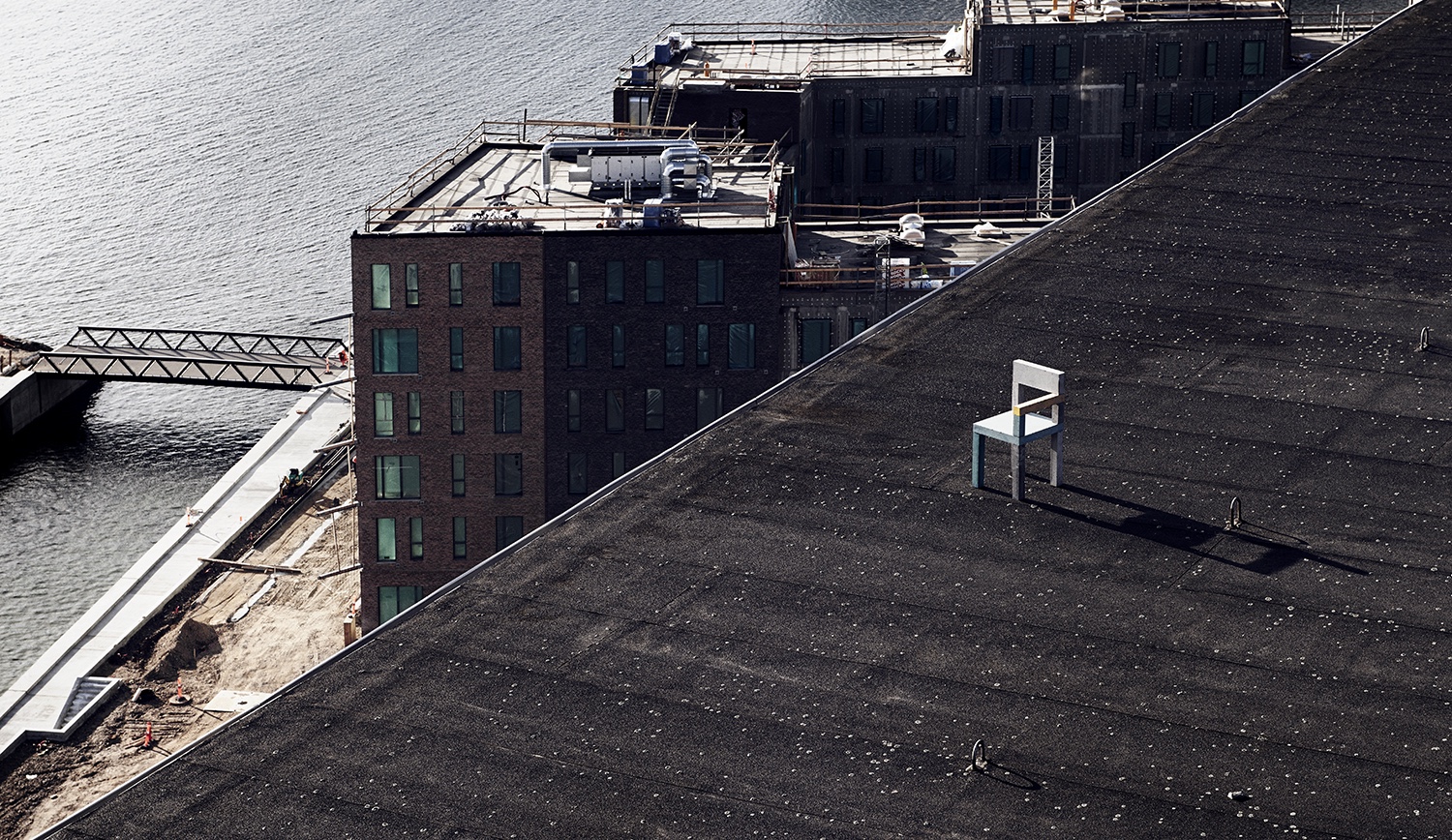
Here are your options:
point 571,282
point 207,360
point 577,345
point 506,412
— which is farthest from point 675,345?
point 207,360

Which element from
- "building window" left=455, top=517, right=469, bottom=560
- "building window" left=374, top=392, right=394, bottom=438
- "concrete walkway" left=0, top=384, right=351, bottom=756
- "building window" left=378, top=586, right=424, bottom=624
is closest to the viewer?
"building window" left=374, top=392, right=394, bottom=438

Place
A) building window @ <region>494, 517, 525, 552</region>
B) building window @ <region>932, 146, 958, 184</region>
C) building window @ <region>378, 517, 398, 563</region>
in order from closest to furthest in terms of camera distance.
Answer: building window @ <region>378, 517, 398, 563</region> < building window @ <region>494, 517, 525, 552</region> < building window @ <region>932, 146, 958, 184</region>

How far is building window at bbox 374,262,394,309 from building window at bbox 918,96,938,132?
156 ft

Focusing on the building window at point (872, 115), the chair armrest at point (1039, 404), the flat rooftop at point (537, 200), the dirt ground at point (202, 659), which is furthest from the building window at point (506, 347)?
the chair armrest at point (1039, 404)

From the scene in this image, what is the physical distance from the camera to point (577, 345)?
107250mm

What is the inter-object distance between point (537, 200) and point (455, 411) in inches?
464

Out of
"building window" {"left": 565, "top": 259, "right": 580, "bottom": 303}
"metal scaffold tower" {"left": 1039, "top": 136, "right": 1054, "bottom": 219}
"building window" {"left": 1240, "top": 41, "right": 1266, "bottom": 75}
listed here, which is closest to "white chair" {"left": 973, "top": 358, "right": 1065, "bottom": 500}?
"building window" {"left": 565, "top": 259, "right": 580, "bottom": 303}

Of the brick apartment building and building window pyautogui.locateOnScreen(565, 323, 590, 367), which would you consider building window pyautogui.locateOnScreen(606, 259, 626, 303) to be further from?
building window pyautogui.locateOnScreen(565, 323, 590, 367)

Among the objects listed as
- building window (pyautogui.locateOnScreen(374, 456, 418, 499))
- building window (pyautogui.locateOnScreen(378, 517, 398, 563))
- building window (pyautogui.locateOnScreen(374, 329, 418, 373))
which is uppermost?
building window (pyautogui.locateOnScreen(374, 329, 418, 373))

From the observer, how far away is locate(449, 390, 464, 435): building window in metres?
108

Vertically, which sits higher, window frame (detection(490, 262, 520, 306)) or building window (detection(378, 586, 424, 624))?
window frame (detection(490, 262, 520, 306))

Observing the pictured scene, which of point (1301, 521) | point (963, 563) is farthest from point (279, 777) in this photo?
point (1301, 521)

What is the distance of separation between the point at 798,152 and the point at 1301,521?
7702 centimetres

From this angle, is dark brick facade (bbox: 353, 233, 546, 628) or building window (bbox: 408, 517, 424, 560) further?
building window (bbox: 408, 517, 424, 560)
